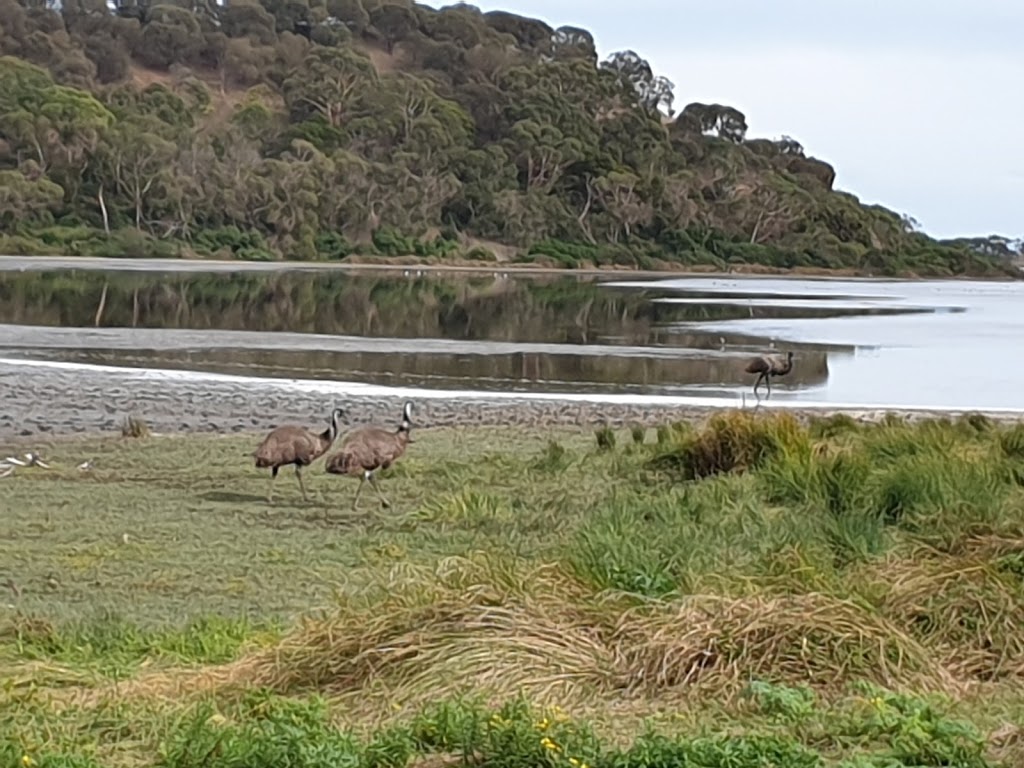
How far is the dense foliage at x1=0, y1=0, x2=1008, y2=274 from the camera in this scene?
280ft

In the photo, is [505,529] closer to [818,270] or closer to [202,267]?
[202,267]

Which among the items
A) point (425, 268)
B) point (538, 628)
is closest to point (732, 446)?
point (538, 628)

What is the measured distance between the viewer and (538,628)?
688 cm

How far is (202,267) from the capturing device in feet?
237

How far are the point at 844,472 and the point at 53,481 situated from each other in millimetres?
6172

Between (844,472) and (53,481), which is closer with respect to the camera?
(844,472)

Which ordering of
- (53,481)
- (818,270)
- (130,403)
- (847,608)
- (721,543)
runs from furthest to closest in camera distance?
(818,270)
(130,403)
(53,481)
(721,543)
(847,608)

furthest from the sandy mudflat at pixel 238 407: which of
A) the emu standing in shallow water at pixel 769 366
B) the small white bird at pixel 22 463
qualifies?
the small white bird at pixel 22 463

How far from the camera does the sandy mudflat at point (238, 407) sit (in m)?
18.5

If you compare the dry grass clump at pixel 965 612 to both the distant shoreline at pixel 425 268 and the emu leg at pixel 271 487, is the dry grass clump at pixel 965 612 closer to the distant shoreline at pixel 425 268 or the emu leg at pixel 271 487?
the emu leg at pixel 271 487

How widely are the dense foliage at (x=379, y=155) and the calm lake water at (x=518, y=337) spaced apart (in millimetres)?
27049

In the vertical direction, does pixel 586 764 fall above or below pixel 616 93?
below

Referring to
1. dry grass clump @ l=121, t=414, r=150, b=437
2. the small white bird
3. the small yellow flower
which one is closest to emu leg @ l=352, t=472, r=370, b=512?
the small white bird

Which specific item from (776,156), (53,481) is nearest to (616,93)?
(776,156)
